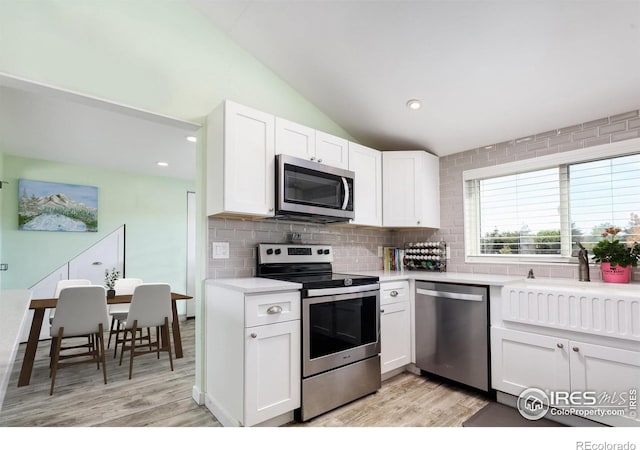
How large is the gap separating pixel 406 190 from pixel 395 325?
4.14 ft

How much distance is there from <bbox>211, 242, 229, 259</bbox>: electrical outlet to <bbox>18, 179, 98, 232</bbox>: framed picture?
3.23 metres

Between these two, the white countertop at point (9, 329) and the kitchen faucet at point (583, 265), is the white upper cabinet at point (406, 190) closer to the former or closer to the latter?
the kitchen faucet at point (583, 265)

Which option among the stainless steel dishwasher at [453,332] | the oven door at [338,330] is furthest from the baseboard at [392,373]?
the oven door at [338,330]

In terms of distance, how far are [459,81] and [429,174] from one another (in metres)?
1.04

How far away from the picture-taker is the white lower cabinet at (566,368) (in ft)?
6.20

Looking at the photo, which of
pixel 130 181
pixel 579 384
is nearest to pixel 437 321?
pixel 579 384

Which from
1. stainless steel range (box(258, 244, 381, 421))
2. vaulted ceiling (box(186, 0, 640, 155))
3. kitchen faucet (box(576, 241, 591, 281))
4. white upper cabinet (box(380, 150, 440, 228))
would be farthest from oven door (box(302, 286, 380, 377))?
vaulted ceiling (box(186, 0, 640, 155))

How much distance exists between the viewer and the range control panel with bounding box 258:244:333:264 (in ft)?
8.64

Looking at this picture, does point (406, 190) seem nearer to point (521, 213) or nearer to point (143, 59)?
point (521, 213)

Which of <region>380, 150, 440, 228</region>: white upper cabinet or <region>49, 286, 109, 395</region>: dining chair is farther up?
<region>380, 150, 440, 228</region>: white upper cabinet

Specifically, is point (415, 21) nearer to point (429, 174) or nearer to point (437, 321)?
point (429, 174)

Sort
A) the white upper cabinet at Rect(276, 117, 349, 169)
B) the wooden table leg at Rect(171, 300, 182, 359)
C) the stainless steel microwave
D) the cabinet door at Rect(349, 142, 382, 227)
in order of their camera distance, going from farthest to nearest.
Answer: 1. the wooden table leg at Rect(171, 300, 182, 359)
2. the cabinet door at Rect(349, 142, 382, 227)
3. the white upper cabinet at Rect(276, 117, 349, 169)
4. the stainless steel microwave

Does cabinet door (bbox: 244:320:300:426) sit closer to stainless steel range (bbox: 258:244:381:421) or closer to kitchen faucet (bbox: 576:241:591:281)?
stainless steel range (bbox: 258:244:381:421)

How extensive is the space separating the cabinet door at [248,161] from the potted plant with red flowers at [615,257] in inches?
91.0
